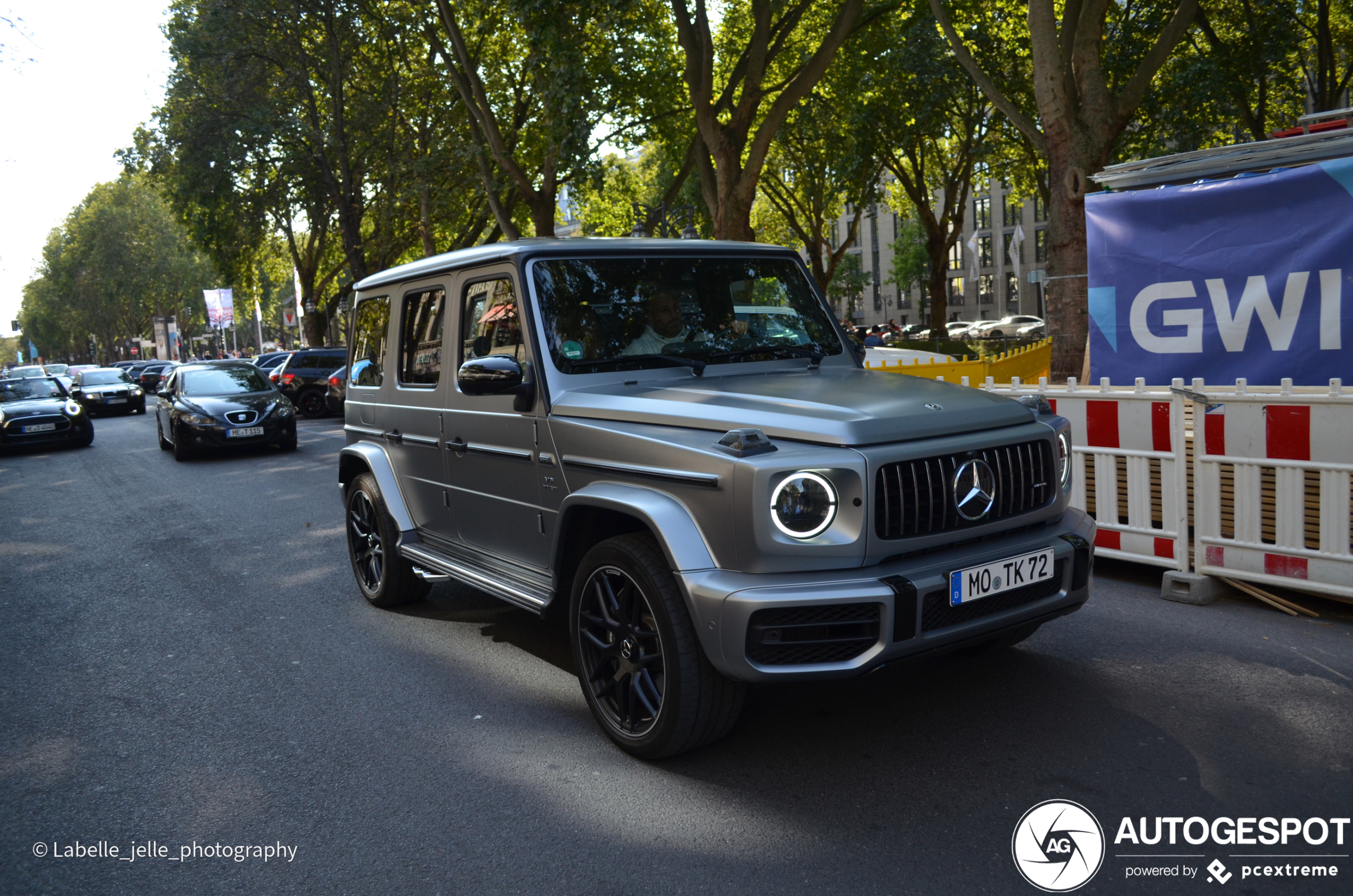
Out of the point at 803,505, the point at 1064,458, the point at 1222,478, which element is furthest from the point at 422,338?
the point at 1222,478

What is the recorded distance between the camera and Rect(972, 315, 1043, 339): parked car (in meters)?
55.0

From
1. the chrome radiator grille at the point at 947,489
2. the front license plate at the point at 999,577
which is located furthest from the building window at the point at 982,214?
the front license plate at the point at 999,577

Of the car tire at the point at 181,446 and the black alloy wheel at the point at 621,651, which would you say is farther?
the car tire at the point at 181,446

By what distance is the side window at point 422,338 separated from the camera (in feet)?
17.0

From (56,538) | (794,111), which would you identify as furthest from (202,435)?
(794,111)

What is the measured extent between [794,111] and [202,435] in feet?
68.1

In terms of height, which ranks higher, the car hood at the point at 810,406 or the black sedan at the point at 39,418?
the car hood at the point at 810,406

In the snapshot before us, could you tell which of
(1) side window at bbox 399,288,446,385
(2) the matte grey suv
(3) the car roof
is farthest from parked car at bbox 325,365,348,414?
(3) the car roof

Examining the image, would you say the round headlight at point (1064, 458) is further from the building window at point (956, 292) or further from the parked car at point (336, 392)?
the building window at point (956, 292)

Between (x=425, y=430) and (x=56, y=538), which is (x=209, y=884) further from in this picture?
(x=56, y=538)

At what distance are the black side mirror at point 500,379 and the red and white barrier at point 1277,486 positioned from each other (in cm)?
354

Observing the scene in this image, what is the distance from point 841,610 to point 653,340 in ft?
5.52

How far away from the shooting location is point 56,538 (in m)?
9.52

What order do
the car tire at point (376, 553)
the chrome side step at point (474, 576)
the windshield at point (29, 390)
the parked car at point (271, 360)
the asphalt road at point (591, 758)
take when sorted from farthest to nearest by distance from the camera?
the parked car at point (271, 360) < the windshield at point (29, 390) < the car tire at point (376, 553) < the chrome side step at point (474, 576) < the asphalt road at point (591, 758)
